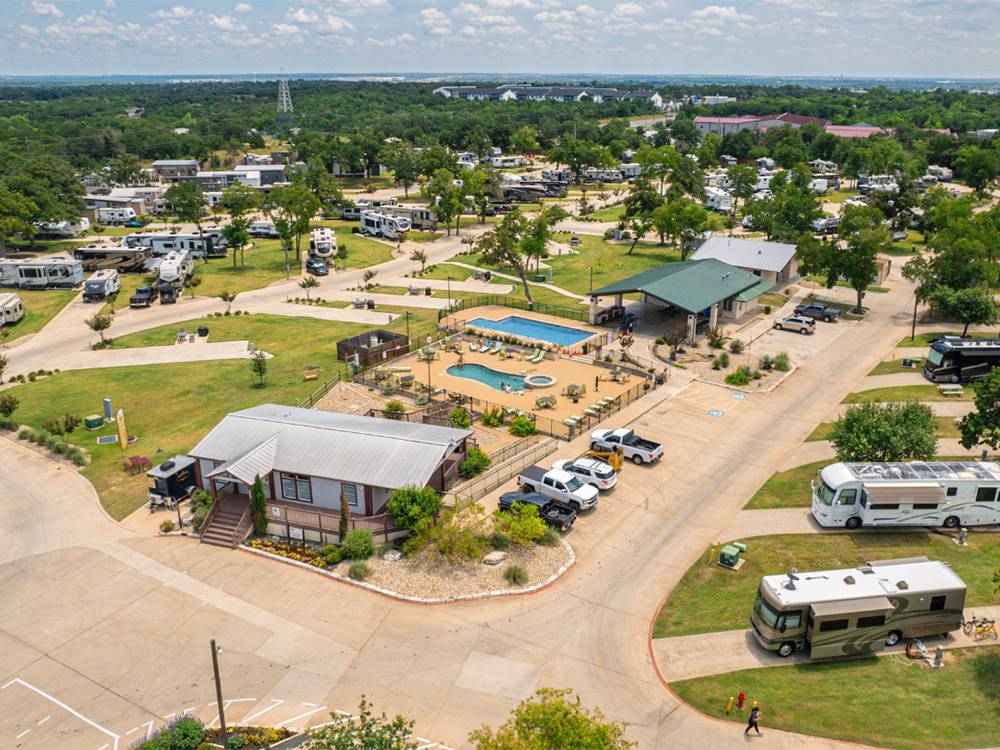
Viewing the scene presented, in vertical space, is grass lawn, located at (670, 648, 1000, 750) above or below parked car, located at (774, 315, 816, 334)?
below

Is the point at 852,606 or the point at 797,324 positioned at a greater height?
the point at 797,324

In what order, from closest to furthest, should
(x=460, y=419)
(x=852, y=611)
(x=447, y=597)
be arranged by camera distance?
(x=852, y=611) < (x=447, y=597) < (x=460, y=419)

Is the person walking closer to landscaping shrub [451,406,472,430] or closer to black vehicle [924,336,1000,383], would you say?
landscaping shrub [451,406,472,430]

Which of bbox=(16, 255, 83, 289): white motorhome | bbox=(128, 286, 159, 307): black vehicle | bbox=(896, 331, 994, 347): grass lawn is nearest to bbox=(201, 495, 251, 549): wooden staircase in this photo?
→ bbox=(128, 286, 159, 307): black vehicle

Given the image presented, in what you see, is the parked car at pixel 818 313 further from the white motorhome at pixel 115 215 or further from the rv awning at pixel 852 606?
the white motorhome at pixel 115 215

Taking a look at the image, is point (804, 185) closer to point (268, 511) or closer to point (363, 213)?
point (363, 213)

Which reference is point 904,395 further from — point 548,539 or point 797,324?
point 548,539

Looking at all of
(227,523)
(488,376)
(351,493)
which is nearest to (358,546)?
(351,493)
